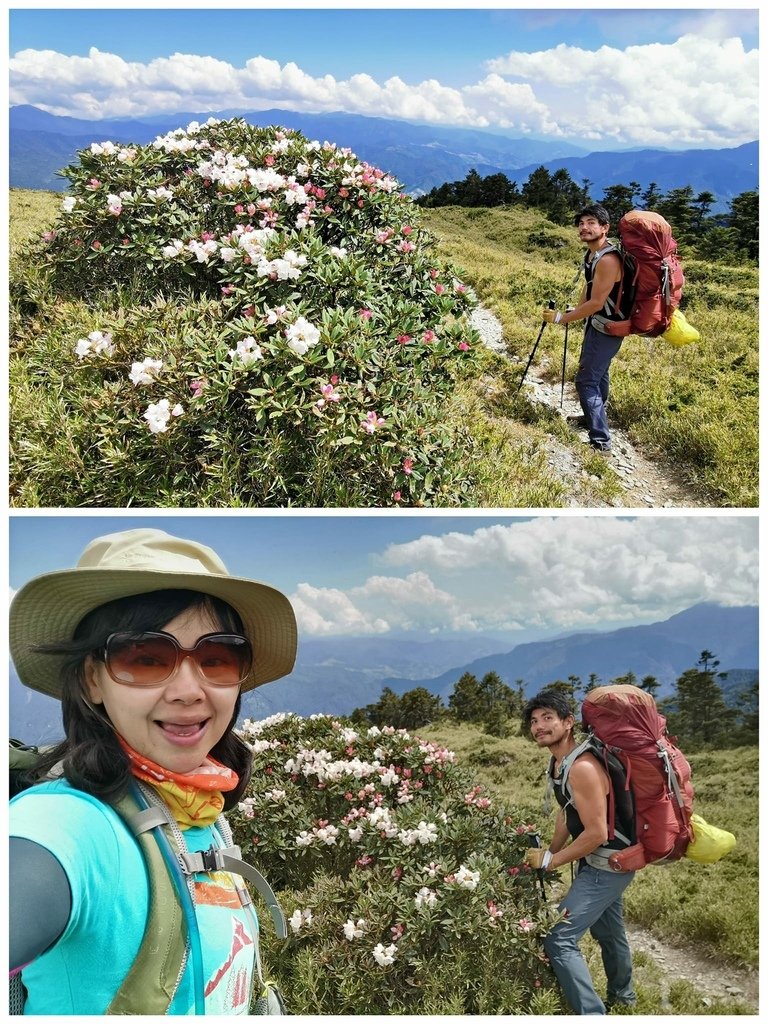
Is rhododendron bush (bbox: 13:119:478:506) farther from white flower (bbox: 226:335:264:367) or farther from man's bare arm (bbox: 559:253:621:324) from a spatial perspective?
man's bare arm (bbox: 559:253:621:324)

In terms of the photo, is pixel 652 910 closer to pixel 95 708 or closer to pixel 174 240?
pixel 95 708

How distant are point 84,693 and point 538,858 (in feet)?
9.02

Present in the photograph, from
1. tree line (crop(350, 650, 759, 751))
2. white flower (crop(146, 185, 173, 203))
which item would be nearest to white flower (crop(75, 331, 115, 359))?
white flower (crop(146, 185, 173, 203))

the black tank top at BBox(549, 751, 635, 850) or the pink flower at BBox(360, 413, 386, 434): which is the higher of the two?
the pink flower at BBox(360, 413, 386, 434)

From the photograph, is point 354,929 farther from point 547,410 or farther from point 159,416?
point 547,410

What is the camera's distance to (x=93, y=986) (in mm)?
2043

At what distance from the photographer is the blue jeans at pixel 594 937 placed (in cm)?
362

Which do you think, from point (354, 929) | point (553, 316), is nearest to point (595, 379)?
point (553, 316)

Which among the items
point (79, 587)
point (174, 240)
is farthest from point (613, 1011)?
point (174, 240)

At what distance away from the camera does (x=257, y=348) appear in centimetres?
416

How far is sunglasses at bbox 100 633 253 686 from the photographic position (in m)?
2.30

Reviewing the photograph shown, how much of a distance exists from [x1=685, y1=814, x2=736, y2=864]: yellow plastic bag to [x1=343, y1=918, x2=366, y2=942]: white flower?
1.82m

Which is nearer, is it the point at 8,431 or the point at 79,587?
the point at 79,587

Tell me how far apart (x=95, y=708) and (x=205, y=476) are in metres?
2.28
